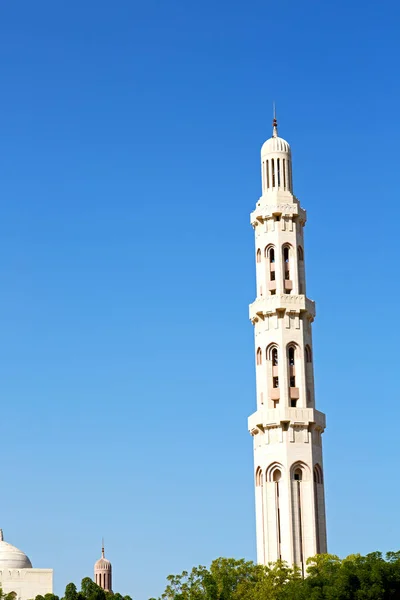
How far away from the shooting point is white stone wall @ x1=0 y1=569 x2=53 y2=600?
361ft

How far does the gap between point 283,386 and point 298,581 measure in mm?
14876

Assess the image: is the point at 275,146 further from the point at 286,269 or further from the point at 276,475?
the point at 276,475

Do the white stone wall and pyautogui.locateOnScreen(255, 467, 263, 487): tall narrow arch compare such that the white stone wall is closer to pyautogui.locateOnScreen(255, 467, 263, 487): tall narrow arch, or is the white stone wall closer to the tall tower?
pyautogui.locateOnScreen(255, 467, 263, 487): tall narrow arch

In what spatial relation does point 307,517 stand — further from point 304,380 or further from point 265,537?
point 304,380

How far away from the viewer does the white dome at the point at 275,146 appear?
7838 cm

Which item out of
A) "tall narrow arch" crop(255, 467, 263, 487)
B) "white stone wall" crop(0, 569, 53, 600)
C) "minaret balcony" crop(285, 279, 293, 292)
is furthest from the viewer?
"white stone wall" crop(0, 569, 53, 600)

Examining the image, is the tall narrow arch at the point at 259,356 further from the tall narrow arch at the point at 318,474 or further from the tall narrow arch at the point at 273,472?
the tall narrow arch at the point at 318,474

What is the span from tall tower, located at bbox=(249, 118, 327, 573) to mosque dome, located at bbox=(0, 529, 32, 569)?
161 ft

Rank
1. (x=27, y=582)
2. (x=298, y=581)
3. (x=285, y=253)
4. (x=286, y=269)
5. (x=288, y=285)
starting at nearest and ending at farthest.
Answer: (x=298, y=581) → (x=288, y=285) → (x=286, y=269) → (x=285, y=253) → (x=27, y=582)

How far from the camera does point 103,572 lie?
159875mm

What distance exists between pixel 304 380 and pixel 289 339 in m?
2.88

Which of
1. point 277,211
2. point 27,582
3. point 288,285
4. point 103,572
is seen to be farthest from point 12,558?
point 277,211

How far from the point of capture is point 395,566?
59062 mm

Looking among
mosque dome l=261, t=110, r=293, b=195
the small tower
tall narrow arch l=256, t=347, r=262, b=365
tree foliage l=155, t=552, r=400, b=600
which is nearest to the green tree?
tree foliage l=155, t=552, r=400, b=600
